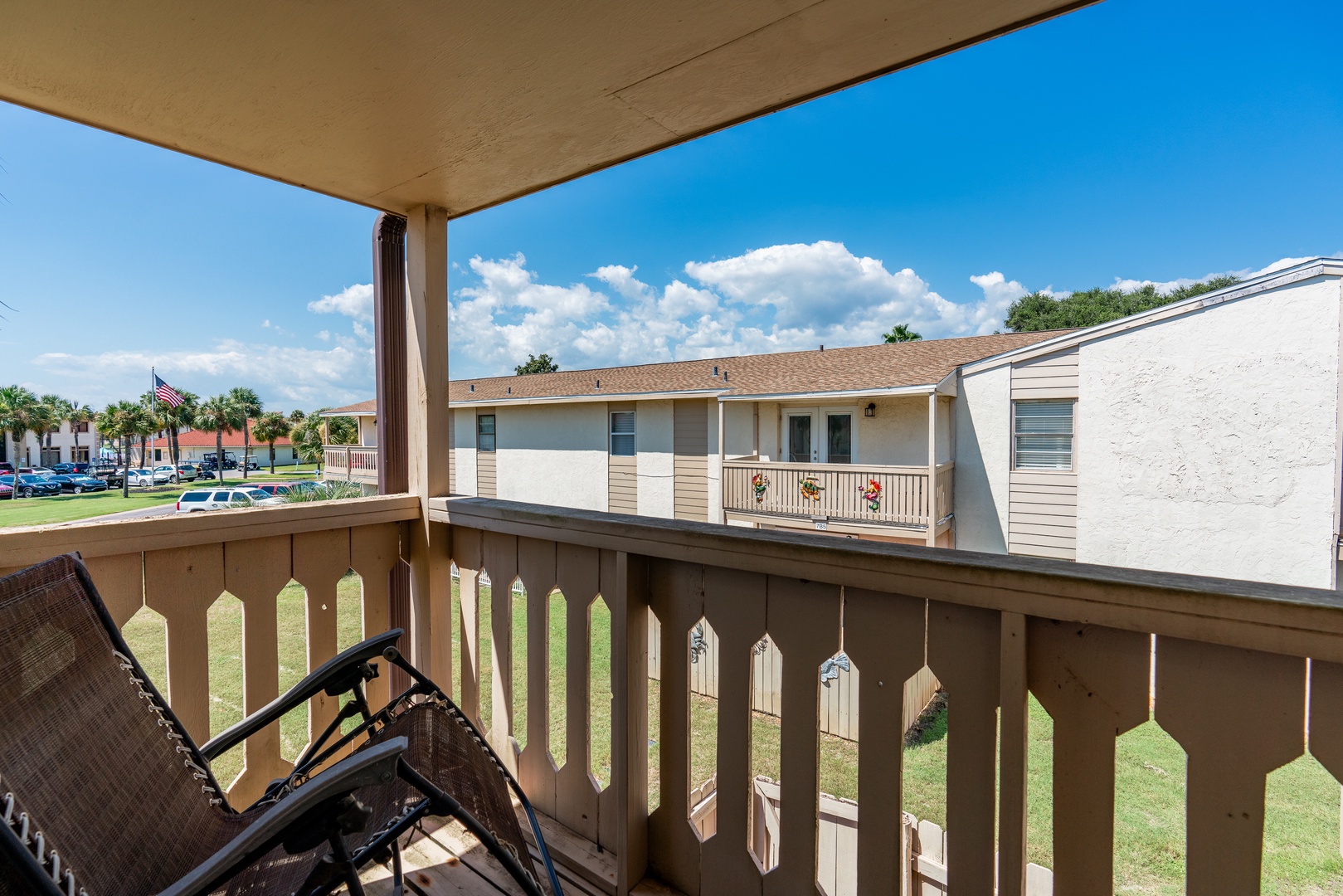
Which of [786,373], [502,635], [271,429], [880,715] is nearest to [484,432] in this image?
→ [271,429]

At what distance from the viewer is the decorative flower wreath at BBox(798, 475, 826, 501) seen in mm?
8344

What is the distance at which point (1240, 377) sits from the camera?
3.92 metres

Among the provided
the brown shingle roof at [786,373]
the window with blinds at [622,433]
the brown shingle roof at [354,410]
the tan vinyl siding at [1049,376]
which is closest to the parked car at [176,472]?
the brown shingle roof at [786,373]

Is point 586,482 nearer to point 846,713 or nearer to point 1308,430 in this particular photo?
point 846,713

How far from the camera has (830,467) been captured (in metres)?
8.12

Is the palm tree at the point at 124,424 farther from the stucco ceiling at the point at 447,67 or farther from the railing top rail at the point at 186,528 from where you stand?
→ the stucco ceiling at the point at 447,67

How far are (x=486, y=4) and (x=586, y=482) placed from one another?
10014mm

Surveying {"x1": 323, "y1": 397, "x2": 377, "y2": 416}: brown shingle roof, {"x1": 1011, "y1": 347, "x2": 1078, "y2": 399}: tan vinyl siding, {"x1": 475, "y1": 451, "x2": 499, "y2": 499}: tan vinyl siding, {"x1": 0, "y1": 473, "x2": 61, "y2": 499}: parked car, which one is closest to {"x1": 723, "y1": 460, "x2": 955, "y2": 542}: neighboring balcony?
{"x1": 1011, "y1": 347, "x2": 1078, "y2": 399}: tan vinyl siding

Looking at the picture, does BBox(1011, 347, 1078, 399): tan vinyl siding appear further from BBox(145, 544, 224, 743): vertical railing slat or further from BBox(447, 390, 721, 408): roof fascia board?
BBox(145, 544, 224, 743): vertical railing slat

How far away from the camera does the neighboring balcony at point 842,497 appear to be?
7461mm

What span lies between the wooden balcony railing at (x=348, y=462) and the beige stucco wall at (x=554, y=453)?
2.99m

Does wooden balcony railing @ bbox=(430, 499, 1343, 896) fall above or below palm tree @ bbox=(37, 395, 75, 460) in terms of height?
below

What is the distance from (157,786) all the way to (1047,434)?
6853 millimetres

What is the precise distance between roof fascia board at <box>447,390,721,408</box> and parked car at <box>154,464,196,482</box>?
6.18m
